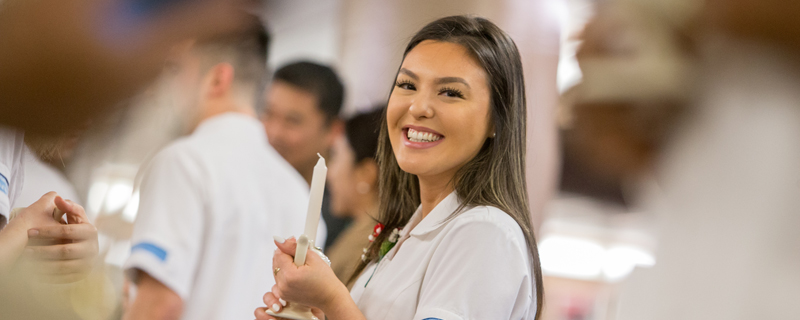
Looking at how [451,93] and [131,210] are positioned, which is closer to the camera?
[451,93]

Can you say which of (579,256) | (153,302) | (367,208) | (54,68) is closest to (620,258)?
(579,256)

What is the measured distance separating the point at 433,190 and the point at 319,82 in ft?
2.35

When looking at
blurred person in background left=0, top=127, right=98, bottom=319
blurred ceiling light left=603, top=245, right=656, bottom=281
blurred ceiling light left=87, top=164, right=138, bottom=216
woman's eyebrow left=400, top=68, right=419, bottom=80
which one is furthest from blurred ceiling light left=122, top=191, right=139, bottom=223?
blurred ceiling light left=603, top=245, right=656, bottom=281

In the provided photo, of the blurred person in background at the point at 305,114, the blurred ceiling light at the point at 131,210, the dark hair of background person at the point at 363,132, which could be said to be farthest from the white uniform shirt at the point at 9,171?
the dark hair of background person at the point at 363,132

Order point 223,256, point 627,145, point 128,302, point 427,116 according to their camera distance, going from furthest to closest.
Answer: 1. point 223,256
2. point 128,302
3. point 627,145
4. point 427,116

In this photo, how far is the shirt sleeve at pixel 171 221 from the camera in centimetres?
109

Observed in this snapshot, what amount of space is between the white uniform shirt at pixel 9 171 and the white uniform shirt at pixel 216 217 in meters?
0.39

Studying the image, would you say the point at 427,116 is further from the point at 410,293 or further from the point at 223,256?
the point at 223,256

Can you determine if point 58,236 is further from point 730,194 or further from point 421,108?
point 730,194

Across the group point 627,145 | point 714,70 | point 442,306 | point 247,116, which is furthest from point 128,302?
point 714,70

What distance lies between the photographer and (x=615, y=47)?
1210 mm

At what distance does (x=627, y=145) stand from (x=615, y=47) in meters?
0.47

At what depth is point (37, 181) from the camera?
0.76 metres

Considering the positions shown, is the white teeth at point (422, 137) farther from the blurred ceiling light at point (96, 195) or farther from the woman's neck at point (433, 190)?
the blurred ceiling light at point (96, 195)
